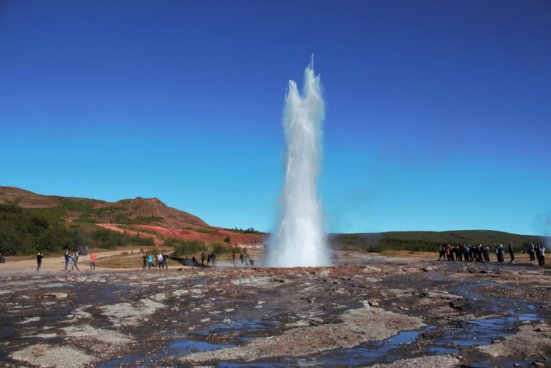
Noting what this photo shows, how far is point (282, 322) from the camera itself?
44.6 ft

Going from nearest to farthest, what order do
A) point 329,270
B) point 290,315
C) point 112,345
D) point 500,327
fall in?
point 112,345
point 500,327
point 290,315
point 329,270

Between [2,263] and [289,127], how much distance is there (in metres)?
27.8

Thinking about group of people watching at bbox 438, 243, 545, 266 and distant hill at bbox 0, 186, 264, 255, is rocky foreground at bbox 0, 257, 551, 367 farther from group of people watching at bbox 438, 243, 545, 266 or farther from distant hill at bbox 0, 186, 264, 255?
distant hill at bbox 0, 186, 264, 255

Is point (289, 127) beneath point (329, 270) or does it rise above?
above

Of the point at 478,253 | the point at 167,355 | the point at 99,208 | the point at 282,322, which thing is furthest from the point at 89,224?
the point at 167,355

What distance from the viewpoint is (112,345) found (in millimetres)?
10773

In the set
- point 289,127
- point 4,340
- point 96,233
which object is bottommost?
point 4,340

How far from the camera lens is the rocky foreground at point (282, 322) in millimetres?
9422

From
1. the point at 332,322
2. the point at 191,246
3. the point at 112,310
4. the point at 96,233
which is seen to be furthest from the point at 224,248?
the point at 332,322

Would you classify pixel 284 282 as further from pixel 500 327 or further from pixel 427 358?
pixel 427 358

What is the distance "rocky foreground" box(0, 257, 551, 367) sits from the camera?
942cm

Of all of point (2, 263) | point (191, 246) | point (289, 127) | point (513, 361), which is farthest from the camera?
point (191, 246)

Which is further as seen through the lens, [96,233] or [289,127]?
[96,233]

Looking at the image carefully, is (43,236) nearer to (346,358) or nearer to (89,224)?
(89,224)
